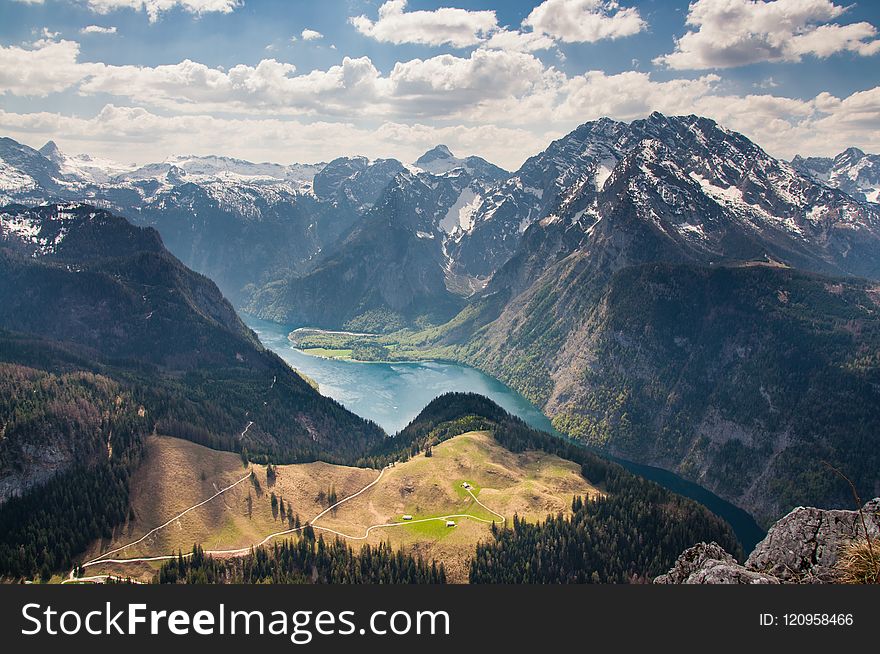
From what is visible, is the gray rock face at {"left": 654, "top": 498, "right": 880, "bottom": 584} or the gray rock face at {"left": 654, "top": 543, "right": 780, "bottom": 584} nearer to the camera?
the gray rock face at {"left": 654, "top": 543, "right": 780, "bottom": 584}

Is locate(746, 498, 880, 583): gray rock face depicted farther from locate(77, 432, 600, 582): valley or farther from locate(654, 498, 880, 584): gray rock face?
locate(77, 432, 600, 582): valley

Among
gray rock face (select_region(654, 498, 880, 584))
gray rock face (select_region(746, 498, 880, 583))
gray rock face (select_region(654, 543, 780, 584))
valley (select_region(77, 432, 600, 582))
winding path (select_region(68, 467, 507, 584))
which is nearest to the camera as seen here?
gray rock face (select_region(654, 543, 780, 584))

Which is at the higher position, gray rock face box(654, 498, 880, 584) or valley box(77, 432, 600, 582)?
gray rock face box(654, 498, 880, 584)

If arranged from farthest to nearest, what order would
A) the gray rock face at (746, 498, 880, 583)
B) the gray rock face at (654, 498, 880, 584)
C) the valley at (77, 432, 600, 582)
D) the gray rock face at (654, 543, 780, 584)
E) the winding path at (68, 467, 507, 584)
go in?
the valley at (77, 432, 600, 582)
the winding path at (68, 467, 507, 584)
the gray rock face at (746, 498, 880, 583)
the gray rock face at (654, 498, 880, 584)
the gray rock face at (654, 543, 780, 584)

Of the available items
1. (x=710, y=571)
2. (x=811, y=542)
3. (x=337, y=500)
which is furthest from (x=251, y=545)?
(x=811, y=542)

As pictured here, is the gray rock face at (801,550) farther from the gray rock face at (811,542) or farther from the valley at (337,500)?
the valley at (337,500)

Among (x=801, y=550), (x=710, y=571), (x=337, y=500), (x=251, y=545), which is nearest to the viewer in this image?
(x=710, y=571)

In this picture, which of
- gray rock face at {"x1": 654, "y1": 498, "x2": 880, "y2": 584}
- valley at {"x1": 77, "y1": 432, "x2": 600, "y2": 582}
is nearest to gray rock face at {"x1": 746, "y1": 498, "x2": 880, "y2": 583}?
gray rock face at {"x1": 654, "y1": 498, "x2": 880, "y2": 584}

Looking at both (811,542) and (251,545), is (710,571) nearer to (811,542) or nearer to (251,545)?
(811,542)

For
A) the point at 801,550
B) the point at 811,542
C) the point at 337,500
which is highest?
the point at 811,542

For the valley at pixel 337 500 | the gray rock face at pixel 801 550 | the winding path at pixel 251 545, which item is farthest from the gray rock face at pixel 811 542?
the winding path at pixel 251 545
